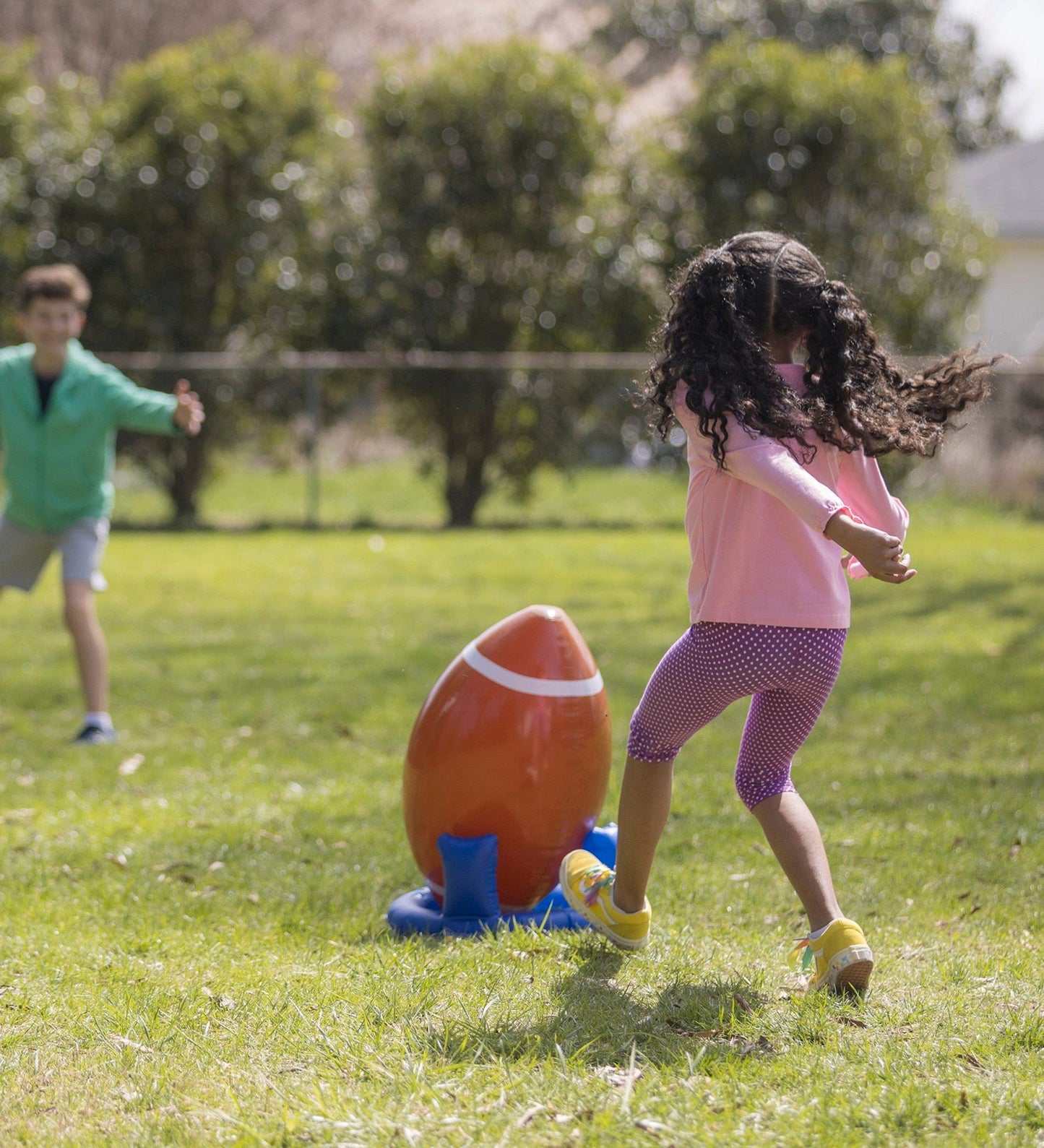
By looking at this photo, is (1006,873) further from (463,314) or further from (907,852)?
(463,314)

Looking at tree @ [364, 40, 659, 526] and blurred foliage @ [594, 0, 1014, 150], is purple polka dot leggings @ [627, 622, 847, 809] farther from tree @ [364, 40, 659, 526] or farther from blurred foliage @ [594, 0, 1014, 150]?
blurred foliage @ [594, 0, 1014, 150]

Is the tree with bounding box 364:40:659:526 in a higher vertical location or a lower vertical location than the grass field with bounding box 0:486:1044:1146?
higher

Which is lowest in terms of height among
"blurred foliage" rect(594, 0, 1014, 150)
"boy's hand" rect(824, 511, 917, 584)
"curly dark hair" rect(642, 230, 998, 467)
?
"boy's hand" rect(824, 511, 917, 584)

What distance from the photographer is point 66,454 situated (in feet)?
20.3

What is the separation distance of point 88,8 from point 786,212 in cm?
1767

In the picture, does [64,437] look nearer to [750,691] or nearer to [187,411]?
[187,411]

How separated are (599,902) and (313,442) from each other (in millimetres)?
11486

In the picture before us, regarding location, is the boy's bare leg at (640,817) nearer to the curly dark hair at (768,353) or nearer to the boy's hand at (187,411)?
the curly dark hair at (768,353)

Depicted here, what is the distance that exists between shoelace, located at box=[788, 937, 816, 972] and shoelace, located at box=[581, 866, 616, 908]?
1.56ft

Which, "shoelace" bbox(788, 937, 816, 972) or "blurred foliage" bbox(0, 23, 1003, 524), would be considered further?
"blurred foliage" bbox(0, 23, 1003, 524)

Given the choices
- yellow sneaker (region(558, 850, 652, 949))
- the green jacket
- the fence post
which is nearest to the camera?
yellow sneaker (region(558, 850, 652, 949))

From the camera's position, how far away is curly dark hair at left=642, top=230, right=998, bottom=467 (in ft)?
10.2

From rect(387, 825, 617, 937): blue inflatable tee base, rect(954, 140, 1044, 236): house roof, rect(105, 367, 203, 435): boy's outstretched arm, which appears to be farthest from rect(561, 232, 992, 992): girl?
rect(954, 140, 1044, 236): house roof

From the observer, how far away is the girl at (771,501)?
314 centimetres
